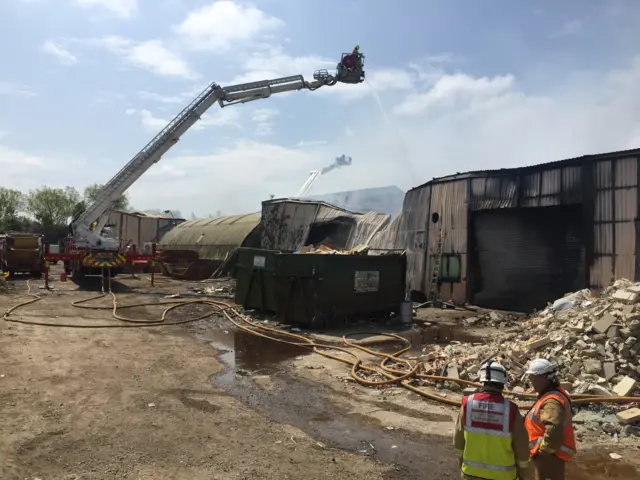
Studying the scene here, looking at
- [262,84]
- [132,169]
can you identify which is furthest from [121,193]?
[262,84]

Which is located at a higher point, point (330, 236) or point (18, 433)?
point (330, 236)

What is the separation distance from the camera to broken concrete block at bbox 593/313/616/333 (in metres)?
7.41

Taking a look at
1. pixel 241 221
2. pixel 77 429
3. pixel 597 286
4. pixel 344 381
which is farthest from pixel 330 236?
pixel 77 429

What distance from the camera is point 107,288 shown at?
18422 mm

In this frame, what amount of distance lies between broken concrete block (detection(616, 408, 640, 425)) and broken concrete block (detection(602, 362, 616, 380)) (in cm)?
109

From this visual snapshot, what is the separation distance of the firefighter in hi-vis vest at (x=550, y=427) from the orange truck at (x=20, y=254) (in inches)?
947

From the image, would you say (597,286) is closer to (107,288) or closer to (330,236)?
(330,236)

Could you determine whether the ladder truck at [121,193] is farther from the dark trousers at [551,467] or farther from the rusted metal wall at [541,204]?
the dark trousers at [551,467]

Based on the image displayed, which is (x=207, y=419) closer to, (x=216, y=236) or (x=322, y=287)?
(x=322, y=287)

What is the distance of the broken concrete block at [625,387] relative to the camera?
19.6 ft

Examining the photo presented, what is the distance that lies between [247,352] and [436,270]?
375 inches

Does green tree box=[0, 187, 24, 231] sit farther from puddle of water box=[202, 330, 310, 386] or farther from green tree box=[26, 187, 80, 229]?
puddle of water box=[202, 330, 310, 386]

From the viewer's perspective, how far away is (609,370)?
661 centimetres

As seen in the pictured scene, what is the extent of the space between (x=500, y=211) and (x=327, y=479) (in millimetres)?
13031
